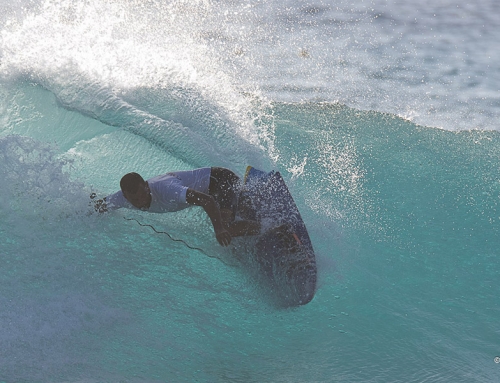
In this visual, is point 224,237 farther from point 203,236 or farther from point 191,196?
point 203,236

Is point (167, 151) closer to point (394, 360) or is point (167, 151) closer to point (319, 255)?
point (319, 255)

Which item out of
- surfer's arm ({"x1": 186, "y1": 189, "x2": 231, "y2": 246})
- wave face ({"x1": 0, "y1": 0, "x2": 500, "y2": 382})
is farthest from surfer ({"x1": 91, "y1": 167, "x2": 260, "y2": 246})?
wave face ({"x1": 0, "y1": 0, "x2": 500, "y2": 382})

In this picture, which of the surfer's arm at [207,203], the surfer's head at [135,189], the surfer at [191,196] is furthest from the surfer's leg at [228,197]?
the surfer's head at [135,189]

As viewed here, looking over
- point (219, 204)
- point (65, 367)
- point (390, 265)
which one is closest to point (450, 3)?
point (390, 265)

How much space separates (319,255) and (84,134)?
7.52 ft

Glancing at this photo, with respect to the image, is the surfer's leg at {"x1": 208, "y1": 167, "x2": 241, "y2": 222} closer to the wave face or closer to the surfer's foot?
the surfer's foot

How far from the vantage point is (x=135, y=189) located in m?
3.62

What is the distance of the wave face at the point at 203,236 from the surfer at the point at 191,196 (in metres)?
0.19

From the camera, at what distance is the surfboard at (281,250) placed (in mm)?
3916

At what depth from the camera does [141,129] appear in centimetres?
489

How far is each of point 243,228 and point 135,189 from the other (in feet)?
2.47

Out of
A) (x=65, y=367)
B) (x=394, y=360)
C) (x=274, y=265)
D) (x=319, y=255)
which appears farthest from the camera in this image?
(x=319, y=255)

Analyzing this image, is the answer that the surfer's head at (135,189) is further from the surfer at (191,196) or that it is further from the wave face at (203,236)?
the wave face at (203,236)

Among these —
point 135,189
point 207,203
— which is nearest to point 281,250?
point 207,203
